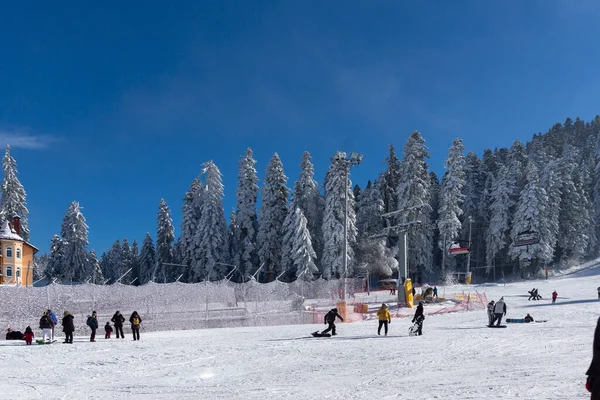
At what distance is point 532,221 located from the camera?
6025 cm

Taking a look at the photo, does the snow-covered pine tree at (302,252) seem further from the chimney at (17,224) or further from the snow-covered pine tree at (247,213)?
the chimney at (17,224)

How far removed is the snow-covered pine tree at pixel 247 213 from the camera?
60938 millimetres

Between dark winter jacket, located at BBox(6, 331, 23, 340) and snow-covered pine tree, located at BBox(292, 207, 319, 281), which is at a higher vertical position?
snow-covered pine tree, located at BBox(292, 207, 319, 281)

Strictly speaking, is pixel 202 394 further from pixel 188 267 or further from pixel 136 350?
pixel 188 267

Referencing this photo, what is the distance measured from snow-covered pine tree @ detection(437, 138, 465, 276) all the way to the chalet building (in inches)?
1877

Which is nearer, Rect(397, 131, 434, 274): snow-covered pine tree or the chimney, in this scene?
the chimney

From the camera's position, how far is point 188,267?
61.9 meters

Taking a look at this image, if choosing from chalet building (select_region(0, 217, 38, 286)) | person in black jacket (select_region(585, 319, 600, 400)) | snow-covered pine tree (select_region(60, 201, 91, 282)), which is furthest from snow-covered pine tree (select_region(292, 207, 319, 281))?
person in black jacket (select_region(585, 319, 600, 400))

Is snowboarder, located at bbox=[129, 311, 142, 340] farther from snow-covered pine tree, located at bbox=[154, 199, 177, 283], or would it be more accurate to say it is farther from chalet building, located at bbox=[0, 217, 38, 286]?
snow-covered pine tree, located at bbox=[154, 199, 177, 283]

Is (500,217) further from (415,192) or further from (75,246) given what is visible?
(75,246)

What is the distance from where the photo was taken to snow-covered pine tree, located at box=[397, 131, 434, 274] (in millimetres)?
62531

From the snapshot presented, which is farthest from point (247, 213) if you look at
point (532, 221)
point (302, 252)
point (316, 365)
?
point (316, 365)

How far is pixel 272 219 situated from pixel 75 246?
2611cm

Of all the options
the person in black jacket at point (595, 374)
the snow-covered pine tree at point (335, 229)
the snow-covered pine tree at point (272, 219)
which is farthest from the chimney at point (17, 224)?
the person in black jacket at point (595, 374)
